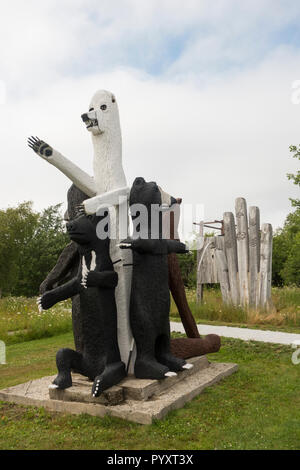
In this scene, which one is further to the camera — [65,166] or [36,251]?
[36,251]

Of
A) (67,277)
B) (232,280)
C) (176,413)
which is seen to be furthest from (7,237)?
(176,413)

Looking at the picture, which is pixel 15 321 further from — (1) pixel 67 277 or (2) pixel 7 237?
(2) pixel 7 237

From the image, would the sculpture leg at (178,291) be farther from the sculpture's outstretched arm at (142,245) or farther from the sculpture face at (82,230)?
the sculpture face at (82,230)

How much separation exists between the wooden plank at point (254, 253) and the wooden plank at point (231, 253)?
46 cm

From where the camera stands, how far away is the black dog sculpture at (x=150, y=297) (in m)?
4.42

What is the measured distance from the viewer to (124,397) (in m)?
4.19

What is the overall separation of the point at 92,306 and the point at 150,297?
593 mm

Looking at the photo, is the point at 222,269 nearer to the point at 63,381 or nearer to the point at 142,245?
the point at 142,245

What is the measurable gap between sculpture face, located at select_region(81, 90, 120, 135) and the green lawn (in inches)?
115

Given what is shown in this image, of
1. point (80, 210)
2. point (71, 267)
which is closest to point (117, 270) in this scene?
point (71, 267)

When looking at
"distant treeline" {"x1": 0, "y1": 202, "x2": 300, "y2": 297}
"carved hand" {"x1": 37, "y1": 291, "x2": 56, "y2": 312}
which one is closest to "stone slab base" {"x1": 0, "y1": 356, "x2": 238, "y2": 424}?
"carved hand" {"x1": 37, "y1": 291, "x2": 56, "y2": 312}

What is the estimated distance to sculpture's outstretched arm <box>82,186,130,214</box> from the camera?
14.6 ft

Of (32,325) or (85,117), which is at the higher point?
(85,117)

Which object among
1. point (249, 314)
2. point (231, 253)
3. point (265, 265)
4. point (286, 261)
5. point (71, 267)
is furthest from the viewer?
point (286, 261)
